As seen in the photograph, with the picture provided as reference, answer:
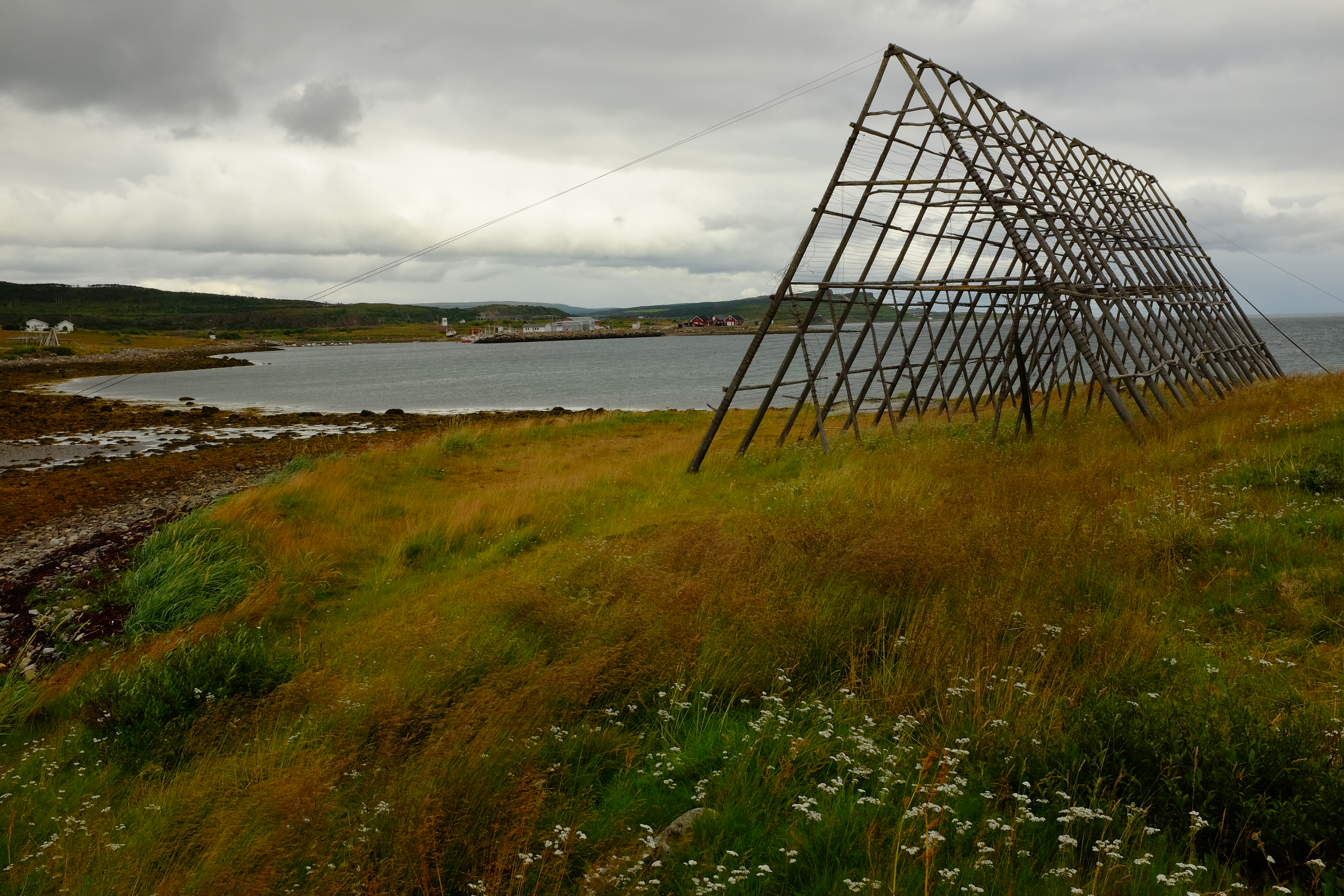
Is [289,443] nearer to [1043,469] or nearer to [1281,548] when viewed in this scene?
[1043,469]

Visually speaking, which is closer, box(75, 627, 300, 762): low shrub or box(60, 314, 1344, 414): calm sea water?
box(75, 627, 300, 762): low shrub

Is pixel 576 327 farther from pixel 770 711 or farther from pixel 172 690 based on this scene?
pixel 770 711

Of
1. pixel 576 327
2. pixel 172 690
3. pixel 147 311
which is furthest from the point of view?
pixel 576 327

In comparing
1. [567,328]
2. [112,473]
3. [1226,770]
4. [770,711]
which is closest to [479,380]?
[112,473]

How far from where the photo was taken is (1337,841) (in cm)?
315

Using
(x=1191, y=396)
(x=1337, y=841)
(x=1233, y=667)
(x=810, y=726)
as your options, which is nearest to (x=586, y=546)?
(x=810, y=726)

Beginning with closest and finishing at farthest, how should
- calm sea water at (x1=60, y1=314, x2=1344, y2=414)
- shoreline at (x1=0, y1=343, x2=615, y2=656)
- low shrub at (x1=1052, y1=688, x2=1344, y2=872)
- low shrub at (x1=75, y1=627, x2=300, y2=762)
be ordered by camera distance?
1. low shrub at (x1=1052, y1=688, x2=1344, y2=872)
2. low shrub at (x1=75, y1=627, x2=300, y2=762)
3. shoreline at (x1=0, y1=343, x2=615, y2=656)
4. calm sea water at (x1=60, y1=314, x2=1344, y2=414)

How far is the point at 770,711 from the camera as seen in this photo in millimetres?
4422

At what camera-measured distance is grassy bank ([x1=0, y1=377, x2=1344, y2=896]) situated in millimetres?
3352

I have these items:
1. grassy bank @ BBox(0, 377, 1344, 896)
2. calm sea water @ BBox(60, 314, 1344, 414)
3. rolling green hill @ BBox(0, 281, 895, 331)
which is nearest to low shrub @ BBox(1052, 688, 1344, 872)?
grassy bank @ BBox(0, 377, 1344, 896)

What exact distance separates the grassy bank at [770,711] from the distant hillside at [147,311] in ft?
478

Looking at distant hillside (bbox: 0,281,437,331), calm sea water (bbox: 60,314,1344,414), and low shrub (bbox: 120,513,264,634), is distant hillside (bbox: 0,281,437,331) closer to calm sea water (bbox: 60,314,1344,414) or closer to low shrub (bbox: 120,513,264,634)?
calm sea water (bbox: 60,314,1344,414)

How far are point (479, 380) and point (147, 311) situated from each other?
142 metres

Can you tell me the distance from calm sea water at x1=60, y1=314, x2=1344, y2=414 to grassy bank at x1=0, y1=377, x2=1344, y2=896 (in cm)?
3495
